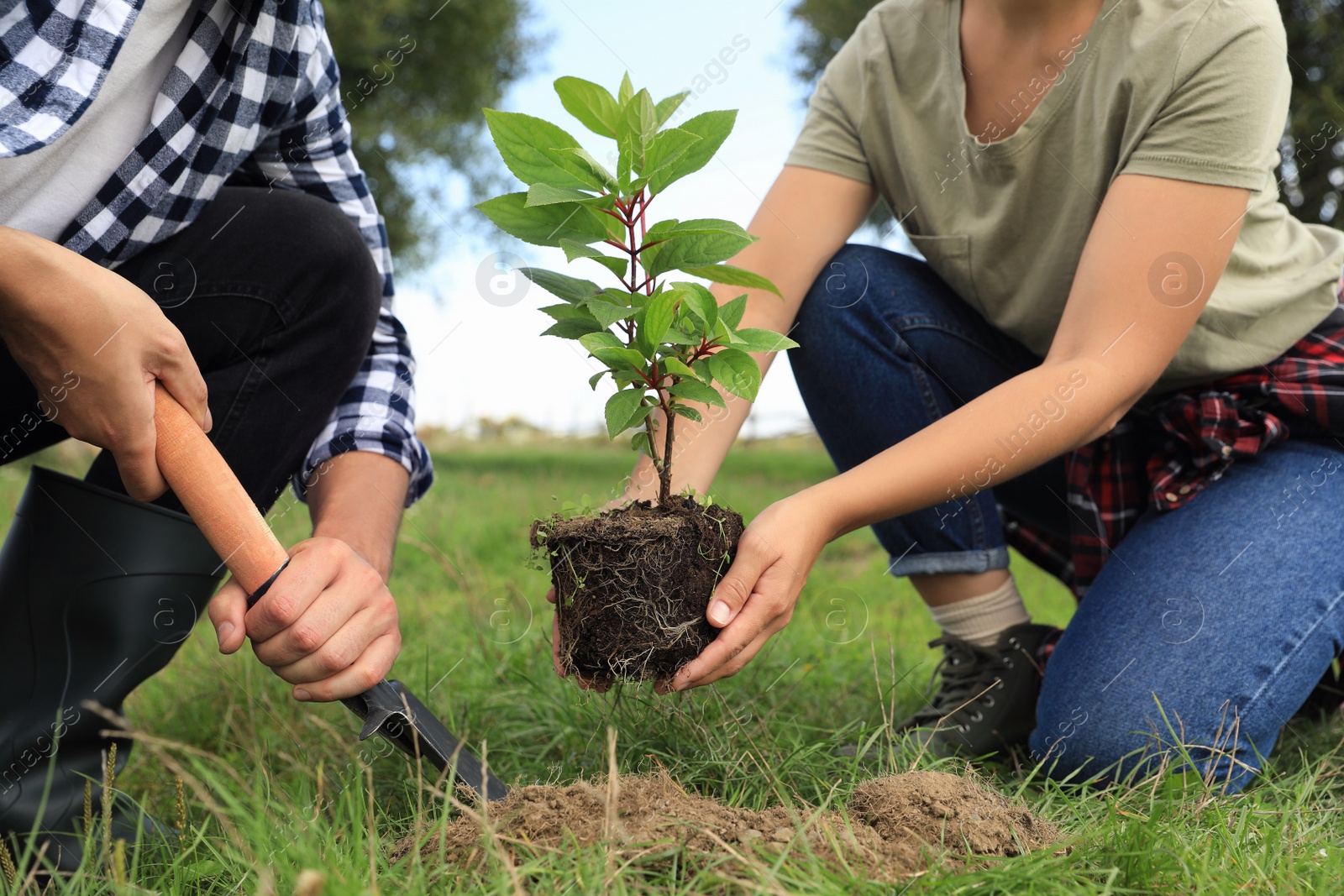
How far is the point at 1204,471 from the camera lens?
192cm

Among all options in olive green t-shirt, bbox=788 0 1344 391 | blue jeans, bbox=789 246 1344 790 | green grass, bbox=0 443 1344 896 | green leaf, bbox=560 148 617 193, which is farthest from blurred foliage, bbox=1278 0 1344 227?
green leaf, bbox=560 148 617 193

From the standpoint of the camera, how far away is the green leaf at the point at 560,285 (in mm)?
1366

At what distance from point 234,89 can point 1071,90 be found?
60.1 inches

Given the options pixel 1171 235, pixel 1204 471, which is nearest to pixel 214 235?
pixel 1171 235

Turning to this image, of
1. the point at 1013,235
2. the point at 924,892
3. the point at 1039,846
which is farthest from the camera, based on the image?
the point at 1013,235

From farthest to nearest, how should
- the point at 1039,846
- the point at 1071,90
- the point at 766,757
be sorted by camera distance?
the point at 1071,90 < the point at 766,757 < the point at 1039,846

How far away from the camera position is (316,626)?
1.28 metres

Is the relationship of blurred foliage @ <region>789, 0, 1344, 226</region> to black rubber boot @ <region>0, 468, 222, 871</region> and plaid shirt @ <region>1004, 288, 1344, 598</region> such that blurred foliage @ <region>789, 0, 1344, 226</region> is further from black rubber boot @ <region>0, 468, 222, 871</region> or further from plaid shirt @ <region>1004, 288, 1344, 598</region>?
black rubber boot @ <region>0, 468, 222, 871</region>

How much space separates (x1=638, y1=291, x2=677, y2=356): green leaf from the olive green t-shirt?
0.93 metres

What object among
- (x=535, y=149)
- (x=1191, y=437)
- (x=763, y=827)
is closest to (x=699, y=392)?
(x=535, y=149)

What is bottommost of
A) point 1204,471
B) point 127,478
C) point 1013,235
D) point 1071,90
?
point 1204,471

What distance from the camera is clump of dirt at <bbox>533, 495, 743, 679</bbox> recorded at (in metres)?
1.34

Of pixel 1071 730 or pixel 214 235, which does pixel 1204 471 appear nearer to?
pixel 1071 730

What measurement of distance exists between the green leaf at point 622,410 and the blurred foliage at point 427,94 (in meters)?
6.71
